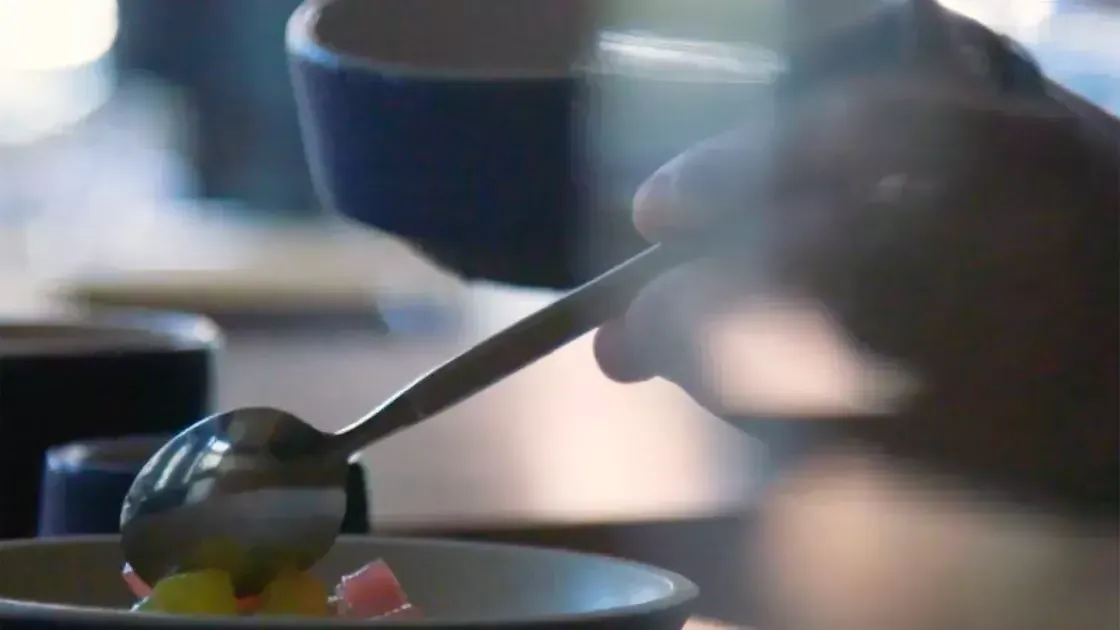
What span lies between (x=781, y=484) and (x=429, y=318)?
3.98ft

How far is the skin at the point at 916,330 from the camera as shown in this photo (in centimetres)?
46

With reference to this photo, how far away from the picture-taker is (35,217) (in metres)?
2.54

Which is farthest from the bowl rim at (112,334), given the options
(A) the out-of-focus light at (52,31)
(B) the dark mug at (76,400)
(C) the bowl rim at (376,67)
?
(A) the out-of-focus light at (52,31)

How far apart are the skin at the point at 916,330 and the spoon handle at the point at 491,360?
5cm

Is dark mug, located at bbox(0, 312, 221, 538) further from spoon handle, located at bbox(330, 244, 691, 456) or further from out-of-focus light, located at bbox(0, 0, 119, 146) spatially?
out-of-focus light, located at bbox(0, 0, 119, 146)

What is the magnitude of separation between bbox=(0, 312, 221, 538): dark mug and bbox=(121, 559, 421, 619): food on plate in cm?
17

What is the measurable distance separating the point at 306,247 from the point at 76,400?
6.20ft

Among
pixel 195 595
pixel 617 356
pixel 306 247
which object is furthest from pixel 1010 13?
pixel 306 247

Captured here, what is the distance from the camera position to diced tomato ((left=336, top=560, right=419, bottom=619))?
309 mm

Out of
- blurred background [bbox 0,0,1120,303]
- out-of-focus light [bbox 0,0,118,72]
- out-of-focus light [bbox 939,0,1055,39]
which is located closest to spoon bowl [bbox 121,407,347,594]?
out-of-focus light [bbox 939,0,1055,39]

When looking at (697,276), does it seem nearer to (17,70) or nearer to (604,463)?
(604,463)

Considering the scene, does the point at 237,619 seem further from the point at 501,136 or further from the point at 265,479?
the point at 501,136

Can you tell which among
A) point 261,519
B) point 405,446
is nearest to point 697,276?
point 261,519

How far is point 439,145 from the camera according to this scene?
421 mm
